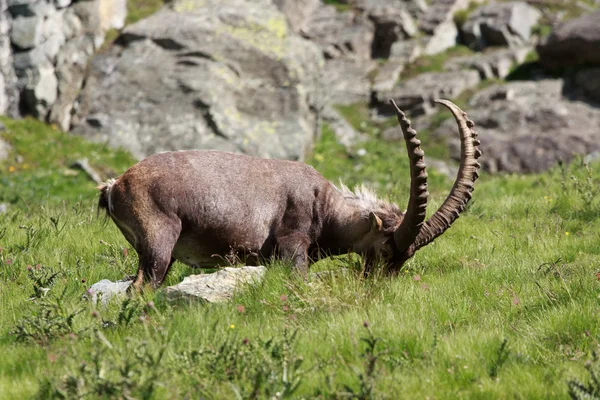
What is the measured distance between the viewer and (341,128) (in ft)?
75.3

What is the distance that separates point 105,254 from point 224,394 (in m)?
4.39

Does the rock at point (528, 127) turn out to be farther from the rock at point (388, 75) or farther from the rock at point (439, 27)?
the rock at point (439, 27)

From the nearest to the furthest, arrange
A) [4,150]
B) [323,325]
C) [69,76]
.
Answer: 1. [323,325]
2. [4,150]
3. [69,76]

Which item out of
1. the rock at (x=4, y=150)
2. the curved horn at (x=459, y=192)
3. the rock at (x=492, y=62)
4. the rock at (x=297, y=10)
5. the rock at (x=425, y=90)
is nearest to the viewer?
the curved horn at (x=459, y=192)

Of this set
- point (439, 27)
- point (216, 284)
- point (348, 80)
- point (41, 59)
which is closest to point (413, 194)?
point (216, 284)

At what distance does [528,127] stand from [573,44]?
4.95m

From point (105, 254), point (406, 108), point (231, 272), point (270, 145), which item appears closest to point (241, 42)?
point (270, 145)

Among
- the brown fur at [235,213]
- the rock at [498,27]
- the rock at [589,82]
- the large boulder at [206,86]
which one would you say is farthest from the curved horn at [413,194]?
the rock at [498,27]

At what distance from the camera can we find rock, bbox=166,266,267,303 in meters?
6.39

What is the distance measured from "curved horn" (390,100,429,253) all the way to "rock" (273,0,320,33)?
19528 millimetres

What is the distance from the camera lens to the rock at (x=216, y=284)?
6.39m

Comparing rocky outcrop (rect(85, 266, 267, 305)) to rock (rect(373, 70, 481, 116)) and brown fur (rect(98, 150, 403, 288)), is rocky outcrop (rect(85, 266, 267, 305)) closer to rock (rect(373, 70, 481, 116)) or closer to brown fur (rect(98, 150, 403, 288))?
brown fur (rect(98, 150, 403, 288))

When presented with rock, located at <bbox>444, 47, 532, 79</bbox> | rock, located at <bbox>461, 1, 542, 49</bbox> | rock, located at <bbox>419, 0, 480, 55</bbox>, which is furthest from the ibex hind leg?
rock, located at <bbox>461, 1, 542, 49</bbox>

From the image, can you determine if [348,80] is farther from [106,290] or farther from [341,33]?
[106,290]
